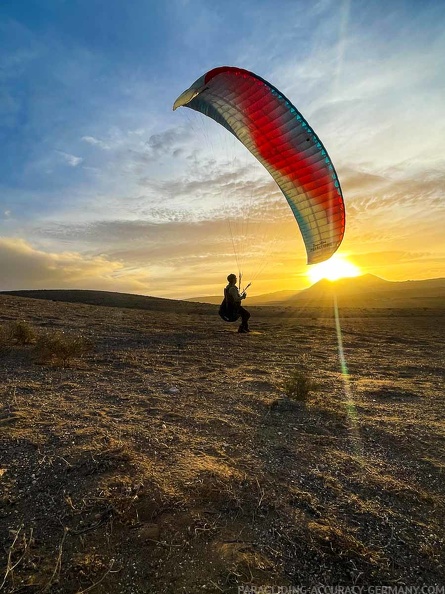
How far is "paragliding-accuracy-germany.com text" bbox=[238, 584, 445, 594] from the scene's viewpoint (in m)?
2.62

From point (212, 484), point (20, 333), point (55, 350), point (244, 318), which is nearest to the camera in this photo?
point (212, 484)

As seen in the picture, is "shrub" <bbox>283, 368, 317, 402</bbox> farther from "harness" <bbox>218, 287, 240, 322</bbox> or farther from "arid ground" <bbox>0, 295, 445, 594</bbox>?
"harness" <bbox>218, 287, 240, 322</bbox>

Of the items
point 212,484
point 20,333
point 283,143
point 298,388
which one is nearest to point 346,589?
point 212,484

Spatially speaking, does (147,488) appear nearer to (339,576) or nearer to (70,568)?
(70,568)

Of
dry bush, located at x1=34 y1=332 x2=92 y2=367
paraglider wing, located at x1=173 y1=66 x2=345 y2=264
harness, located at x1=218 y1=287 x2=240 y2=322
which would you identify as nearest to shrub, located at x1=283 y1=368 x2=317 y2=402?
paraglider wing, located at x1=173 y1=66 x2=345 y2=264

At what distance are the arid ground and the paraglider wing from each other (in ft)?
16.3

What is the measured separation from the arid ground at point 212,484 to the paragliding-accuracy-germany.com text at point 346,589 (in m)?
0.05

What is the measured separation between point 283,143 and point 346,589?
9832mm

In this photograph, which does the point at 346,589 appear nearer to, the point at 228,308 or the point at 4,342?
the point at 4,342

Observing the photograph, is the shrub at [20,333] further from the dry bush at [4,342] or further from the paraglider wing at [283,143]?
the paraglider wing at [283,143]

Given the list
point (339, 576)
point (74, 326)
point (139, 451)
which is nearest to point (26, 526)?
point (139, 451)


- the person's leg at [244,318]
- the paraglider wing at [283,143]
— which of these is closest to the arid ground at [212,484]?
the paraglider wing at [283,143]

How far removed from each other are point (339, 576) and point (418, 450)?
2.84 metres

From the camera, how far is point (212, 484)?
3.74 m
